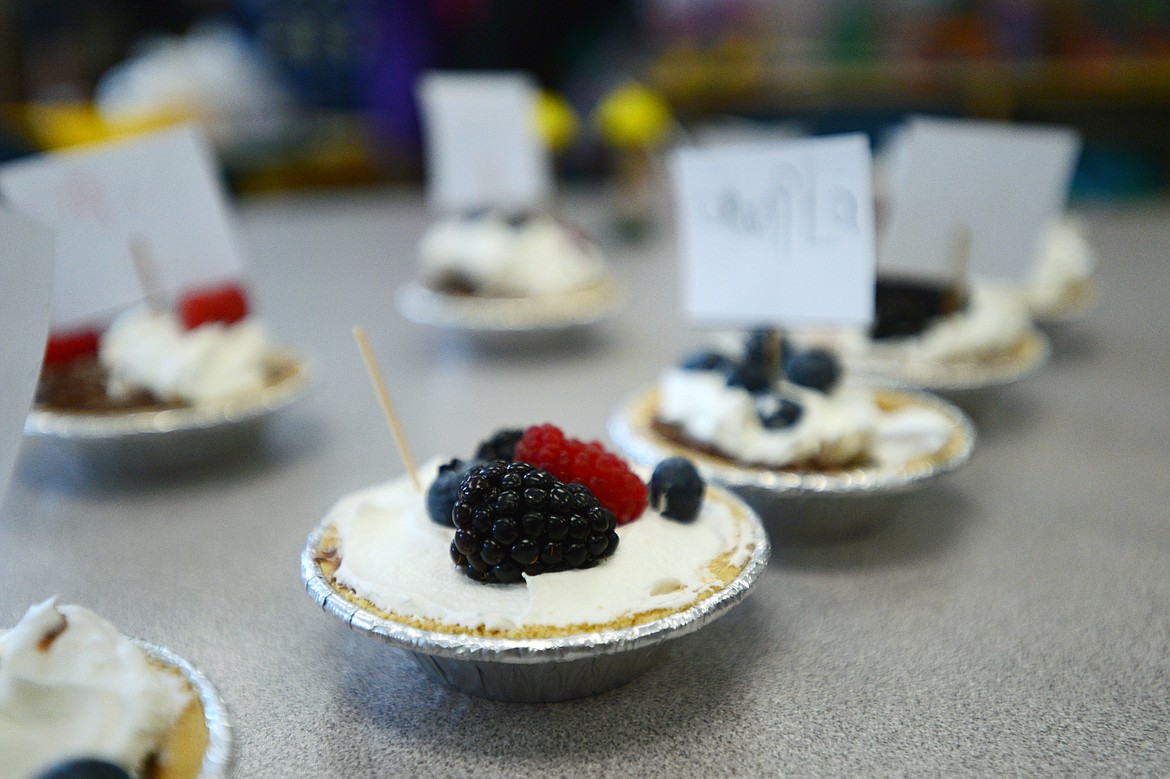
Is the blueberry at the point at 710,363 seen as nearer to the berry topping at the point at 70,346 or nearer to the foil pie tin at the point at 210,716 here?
the foil pie tin at the point at 210,716

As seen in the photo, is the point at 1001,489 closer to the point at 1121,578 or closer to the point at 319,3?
the point at 1121,578

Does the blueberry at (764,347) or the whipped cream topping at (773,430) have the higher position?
the blueberry at (764,347)

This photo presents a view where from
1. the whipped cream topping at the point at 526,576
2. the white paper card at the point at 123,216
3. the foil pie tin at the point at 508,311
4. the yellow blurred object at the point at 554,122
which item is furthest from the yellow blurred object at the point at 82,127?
the whipped cream topping at the point at 526,576

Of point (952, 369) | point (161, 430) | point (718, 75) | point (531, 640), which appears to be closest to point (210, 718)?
point (531, 640)

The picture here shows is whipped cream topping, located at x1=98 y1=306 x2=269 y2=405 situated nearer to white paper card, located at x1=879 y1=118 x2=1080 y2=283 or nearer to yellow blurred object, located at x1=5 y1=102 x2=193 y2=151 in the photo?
white paper card, located at x1=879 y1=118 x2=1080 y2=283

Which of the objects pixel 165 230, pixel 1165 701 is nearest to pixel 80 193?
pixel 165 230

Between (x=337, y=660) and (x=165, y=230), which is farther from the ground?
(x=165, y=230)

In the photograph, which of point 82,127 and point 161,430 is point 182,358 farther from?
point 82,127
